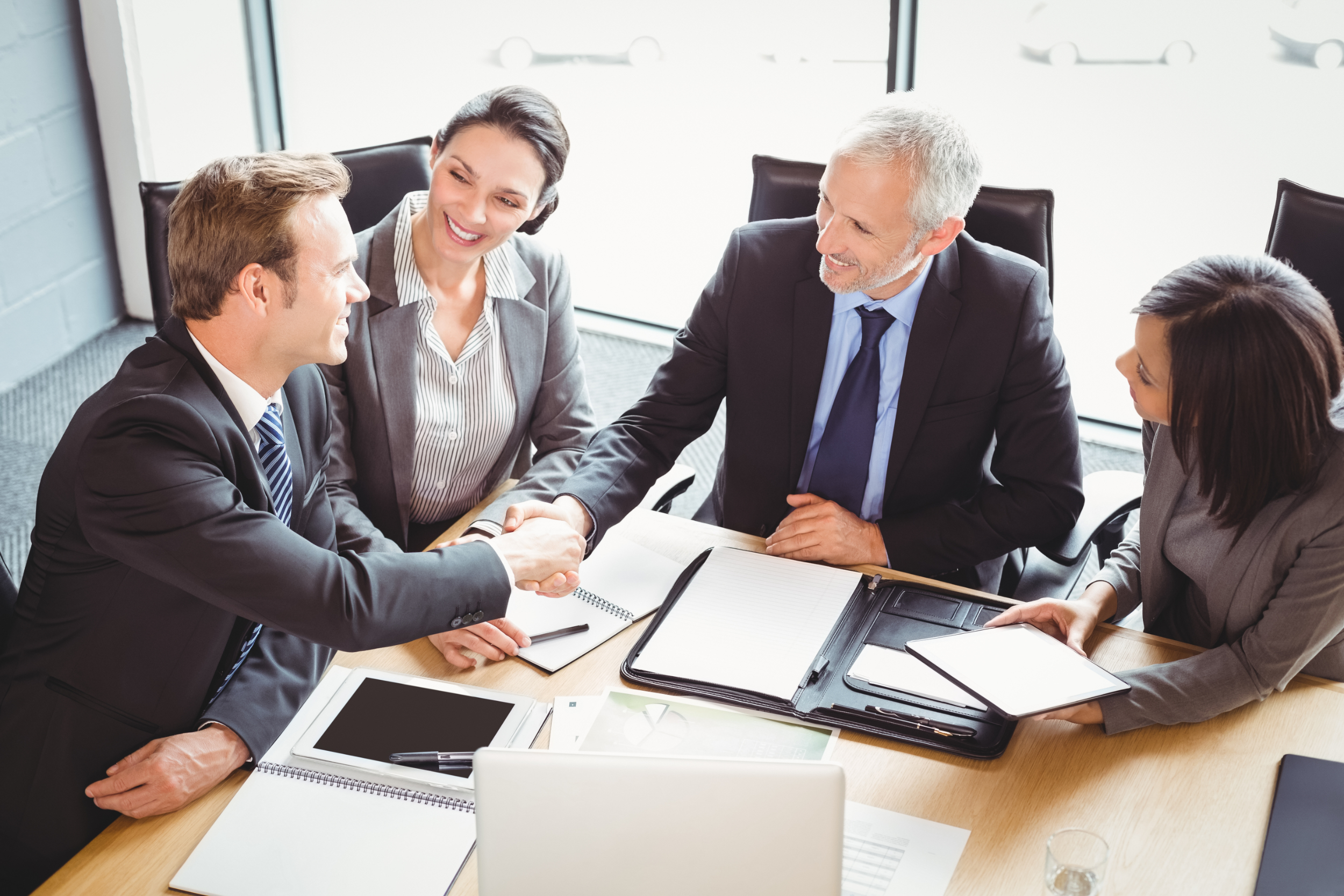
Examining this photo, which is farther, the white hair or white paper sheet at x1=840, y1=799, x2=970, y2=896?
the white hair

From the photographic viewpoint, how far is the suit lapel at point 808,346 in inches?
82.0

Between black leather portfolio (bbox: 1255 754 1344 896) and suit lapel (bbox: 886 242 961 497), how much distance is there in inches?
31.7

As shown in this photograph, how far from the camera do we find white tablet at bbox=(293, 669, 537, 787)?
4.87 feet

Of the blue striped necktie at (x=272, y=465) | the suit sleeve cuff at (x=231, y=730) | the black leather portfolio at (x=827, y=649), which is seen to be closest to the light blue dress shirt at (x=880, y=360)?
the black leather portfolio at (x=827, y=649)

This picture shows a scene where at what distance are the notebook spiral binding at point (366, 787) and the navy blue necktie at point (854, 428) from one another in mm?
916

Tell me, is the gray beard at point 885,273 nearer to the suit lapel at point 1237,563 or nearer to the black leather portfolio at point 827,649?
the black leather portfolio at point 827,649

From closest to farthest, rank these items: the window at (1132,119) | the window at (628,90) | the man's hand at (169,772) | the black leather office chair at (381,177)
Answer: the man's hand at (169,772) < the black leather office chair at (381,177) < the window at (1132,119) < the window at (628,90)

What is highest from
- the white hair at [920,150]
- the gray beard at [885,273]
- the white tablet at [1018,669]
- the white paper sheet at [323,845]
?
the white hair at [920,150]

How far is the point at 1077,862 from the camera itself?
1.25m

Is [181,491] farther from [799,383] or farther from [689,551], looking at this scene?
[799,383]

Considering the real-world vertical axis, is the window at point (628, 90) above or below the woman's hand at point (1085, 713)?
above

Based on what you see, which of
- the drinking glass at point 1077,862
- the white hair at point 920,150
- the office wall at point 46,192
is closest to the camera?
the drinking glass at point 1077,862

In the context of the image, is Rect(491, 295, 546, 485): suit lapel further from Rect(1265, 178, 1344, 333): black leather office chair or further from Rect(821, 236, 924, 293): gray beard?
Rect(1265, 178, 1344, 333): black leather office chair

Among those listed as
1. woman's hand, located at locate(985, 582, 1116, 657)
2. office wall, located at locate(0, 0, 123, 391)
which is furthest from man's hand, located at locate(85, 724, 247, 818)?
office wall, located at locate(0, 0, 123, 391)
